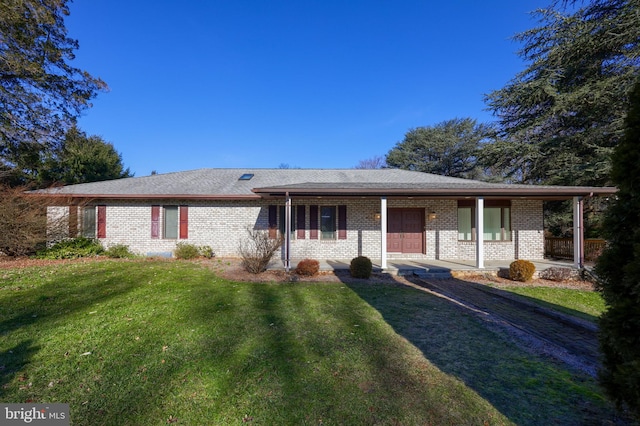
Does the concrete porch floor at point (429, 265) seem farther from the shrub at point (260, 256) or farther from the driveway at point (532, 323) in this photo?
the driveway at point (532, 323)

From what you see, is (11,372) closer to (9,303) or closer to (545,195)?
(9,303)

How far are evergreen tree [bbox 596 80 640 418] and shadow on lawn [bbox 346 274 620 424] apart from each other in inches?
25.1

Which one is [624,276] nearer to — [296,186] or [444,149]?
[296,186]

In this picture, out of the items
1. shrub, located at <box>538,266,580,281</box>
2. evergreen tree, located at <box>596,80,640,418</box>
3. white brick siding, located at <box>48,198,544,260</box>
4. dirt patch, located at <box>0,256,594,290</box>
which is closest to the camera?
evergreen tree, located at <box>596,80,640,418</box>

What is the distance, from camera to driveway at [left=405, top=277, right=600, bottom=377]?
4055 mm

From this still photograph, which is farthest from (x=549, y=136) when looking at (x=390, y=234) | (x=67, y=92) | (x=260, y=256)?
(x=67, y=92)

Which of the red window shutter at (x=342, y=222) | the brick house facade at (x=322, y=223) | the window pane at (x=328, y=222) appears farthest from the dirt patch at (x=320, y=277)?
the window pane at (x=328, y=222)

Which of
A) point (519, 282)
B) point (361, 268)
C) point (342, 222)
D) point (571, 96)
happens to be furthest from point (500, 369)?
point (571, 96)

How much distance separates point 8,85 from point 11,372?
1640 centimetres

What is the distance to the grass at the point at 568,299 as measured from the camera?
6305 mm

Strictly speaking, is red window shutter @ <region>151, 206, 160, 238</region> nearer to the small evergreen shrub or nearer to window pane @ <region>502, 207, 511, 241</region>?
the small evergreen shrub

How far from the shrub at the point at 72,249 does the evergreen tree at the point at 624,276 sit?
1483 cm

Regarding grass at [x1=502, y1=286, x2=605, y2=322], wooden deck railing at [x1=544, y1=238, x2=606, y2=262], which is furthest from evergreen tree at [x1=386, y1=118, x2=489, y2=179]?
grass at [x1=502, y1=286, x2=605, y2=322]

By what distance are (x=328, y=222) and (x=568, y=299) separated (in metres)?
8.13
